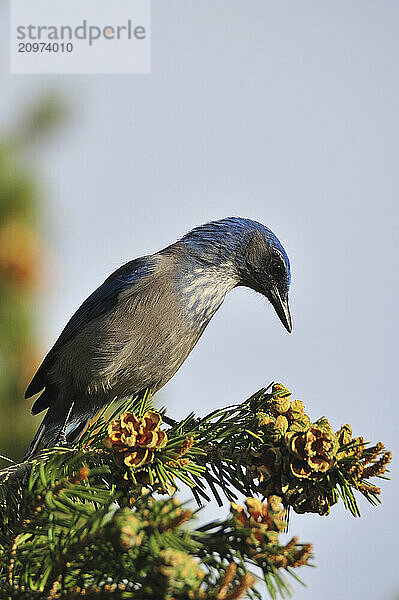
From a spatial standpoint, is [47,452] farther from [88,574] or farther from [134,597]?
[134,597]

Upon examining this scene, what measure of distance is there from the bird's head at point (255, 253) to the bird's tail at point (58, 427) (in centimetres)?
94

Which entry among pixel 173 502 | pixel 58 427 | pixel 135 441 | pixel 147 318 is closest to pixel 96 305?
pixel 147 318

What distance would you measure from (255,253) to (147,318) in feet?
2.39

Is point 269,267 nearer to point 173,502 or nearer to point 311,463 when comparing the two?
point 311,463

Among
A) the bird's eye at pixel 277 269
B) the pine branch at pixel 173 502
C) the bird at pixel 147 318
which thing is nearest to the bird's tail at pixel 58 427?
the bird at pixel 147 318

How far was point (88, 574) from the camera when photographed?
1.39 meters

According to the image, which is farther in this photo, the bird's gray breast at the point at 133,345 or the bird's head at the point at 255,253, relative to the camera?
the bird's head at the point at 255,253

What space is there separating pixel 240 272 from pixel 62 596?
2.25 m

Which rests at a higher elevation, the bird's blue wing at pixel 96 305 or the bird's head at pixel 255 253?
the bird's head at pixel 255 253

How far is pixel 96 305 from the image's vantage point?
10.3 ft

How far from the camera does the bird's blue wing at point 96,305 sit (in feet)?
10.2

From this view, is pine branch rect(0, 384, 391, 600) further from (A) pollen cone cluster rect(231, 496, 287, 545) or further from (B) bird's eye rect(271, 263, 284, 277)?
(B) bird's eye rect(271, 263, 284, 277)

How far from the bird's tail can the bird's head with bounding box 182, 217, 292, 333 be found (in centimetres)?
94

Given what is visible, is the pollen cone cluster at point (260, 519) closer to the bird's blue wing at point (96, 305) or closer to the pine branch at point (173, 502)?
the pine branch at point (173, 502)
